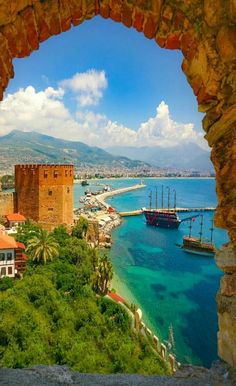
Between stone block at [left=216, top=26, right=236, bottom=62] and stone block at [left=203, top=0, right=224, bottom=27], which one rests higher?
stone block at [left=203, top=0, right=224, bottom=27]

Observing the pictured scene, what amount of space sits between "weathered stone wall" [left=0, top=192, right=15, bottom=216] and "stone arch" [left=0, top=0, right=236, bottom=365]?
2585 centimetres

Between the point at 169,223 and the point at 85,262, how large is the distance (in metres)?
32.6

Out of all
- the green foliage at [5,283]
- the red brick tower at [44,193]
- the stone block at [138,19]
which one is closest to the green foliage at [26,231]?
the red brick tower at [44,193]

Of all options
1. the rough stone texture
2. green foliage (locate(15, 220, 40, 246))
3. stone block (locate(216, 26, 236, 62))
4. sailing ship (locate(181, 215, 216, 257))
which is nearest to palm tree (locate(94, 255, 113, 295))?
green foliage (locate(15, 220, 40, 246))

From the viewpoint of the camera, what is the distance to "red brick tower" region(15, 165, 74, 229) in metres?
27.0

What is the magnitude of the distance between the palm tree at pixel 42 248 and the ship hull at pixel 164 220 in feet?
108

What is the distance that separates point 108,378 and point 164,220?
50829mm

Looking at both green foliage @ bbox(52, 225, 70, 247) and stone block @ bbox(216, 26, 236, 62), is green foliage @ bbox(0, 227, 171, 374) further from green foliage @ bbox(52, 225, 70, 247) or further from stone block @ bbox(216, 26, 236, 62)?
stone block @ bbox(216, 26, 236, 62)

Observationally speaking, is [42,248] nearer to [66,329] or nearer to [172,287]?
[66,329]

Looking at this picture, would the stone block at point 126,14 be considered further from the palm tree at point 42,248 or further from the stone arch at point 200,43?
the palm tree at point 42,248

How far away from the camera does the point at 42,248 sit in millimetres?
20734

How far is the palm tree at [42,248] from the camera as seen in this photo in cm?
2059

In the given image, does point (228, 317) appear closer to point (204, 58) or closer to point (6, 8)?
point (204, 58)

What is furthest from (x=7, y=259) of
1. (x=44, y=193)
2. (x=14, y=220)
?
(x=44, y=193)
